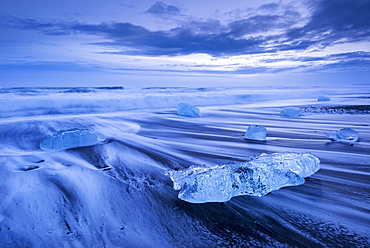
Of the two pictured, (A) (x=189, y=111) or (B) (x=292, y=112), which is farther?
(A) (x=189, y=111)

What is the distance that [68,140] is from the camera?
11.5 ft

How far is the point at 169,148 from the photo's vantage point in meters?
3.56

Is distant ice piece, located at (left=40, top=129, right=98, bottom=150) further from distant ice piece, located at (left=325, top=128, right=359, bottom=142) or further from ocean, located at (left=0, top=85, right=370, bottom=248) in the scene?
distant ice piece, located at (left=325, top=128, right=359, bottom=142)

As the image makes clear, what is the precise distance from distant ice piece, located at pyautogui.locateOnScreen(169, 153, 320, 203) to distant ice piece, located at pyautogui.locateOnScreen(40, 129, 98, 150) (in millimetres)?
2115

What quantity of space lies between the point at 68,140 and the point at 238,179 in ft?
9.10

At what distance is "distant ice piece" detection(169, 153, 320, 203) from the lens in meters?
1.76

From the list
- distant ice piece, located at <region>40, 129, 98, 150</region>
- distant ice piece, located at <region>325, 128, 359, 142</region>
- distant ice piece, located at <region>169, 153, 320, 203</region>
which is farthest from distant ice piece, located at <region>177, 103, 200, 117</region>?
distant ice piece, located at <region>169, 153, 320, 203</region>

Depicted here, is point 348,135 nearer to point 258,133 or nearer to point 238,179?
point 258,133

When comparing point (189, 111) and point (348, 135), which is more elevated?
point (189, 111)

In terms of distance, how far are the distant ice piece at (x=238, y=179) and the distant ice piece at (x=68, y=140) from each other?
2115 millimetres

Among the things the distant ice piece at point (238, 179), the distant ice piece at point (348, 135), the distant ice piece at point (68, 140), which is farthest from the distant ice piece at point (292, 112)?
the distant ice piece at point (68, 140)

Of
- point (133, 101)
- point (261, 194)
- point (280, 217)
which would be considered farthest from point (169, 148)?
point (133, 101)

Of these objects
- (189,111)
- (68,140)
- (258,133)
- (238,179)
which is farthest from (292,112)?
(68,140)

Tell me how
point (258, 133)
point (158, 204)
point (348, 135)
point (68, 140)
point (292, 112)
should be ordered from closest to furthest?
point (158, 204), point (68, 140), point (348, 135), point (258, 133), point (292, 112)
